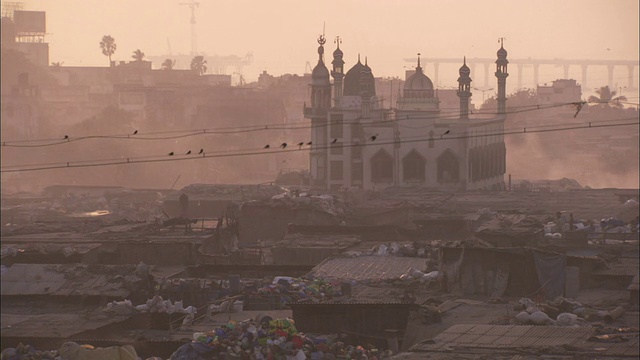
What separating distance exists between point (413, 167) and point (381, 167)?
4.94 feet

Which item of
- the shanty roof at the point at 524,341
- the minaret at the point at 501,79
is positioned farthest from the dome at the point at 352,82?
the shanty roof at the point at 524,341

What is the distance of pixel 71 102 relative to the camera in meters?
124

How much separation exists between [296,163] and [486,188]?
43184 mm

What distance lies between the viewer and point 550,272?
28.7m

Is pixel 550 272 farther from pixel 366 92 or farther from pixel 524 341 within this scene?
pixel 366 92

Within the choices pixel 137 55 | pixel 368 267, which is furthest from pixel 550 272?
pixel 137 55

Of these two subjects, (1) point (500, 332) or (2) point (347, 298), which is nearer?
(1) point (500, 332)

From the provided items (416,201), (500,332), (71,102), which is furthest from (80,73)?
(500,332)

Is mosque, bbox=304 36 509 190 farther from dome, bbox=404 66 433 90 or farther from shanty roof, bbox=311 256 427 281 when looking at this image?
shanty roof, bbox=311 256 427 281

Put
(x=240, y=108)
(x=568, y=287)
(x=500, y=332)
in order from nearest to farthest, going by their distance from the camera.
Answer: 1. (x=500, y=332)
2. (x=568, y=287)
3. (x=240, y=108)

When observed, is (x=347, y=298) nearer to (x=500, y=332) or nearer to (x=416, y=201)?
(x=500, y=332)

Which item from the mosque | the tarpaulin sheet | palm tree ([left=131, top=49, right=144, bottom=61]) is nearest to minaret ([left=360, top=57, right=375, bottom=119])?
the mosque

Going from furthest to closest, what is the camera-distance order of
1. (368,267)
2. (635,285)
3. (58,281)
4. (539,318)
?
(368,267), (58,281), (635,285), (539,318)

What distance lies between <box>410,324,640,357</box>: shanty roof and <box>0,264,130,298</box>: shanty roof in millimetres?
9361
